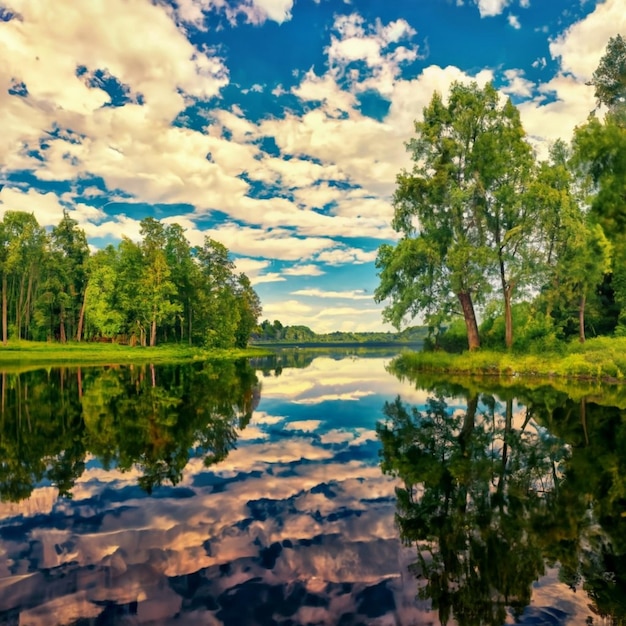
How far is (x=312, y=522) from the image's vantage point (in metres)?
6.99

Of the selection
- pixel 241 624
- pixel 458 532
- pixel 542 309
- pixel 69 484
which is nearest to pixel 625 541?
pixel 458 532

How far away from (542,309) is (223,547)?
39.3 m

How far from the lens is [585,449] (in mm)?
11336

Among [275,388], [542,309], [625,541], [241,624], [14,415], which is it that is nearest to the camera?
[241,624]

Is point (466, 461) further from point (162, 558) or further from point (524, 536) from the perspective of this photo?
point (162, 558)

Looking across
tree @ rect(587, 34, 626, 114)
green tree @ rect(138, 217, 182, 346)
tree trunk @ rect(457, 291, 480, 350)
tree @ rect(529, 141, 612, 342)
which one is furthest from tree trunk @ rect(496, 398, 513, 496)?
green tree @ rect(138, 217, 182, 346)

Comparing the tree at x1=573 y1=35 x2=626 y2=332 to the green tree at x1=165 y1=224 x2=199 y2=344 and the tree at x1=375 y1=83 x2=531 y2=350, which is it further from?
the green tree at x1=165 y1=224 x2=199 y2=344

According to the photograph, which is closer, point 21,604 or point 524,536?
point 21,604

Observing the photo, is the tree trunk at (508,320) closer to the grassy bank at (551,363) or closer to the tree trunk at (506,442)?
the grassy bank at (551,363)

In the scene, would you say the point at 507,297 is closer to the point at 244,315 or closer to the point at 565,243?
the point at 565,243

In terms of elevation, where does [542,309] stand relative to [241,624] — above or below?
above

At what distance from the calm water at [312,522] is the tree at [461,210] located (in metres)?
23.2

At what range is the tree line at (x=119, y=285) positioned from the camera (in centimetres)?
7288

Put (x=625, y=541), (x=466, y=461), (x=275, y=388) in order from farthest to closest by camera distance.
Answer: (x=275, y=388) → (x=466, y=461) → (x=625, y=541)
